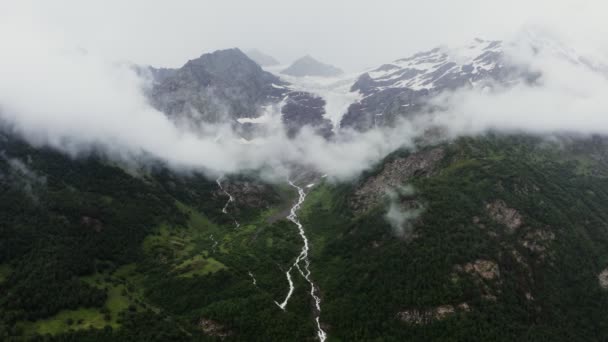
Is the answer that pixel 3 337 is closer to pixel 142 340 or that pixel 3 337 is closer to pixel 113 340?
pixel 113 340

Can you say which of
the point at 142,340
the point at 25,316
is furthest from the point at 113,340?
the point at 25,316

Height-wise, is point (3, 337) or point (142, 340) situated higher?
point (3, 337)

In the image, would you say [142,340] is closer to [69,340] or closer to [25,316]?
[69,340]

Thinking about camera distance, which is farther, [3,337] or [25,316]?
[25,316]

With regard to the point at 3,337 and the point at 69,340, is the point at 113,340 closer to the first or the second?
the point at 69,340

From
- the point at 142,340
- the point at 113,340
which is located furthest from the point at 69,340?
the point at 142,340

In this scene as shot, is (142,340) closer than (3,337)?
No

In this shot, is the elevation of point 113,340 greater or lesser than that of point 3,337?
lesser
